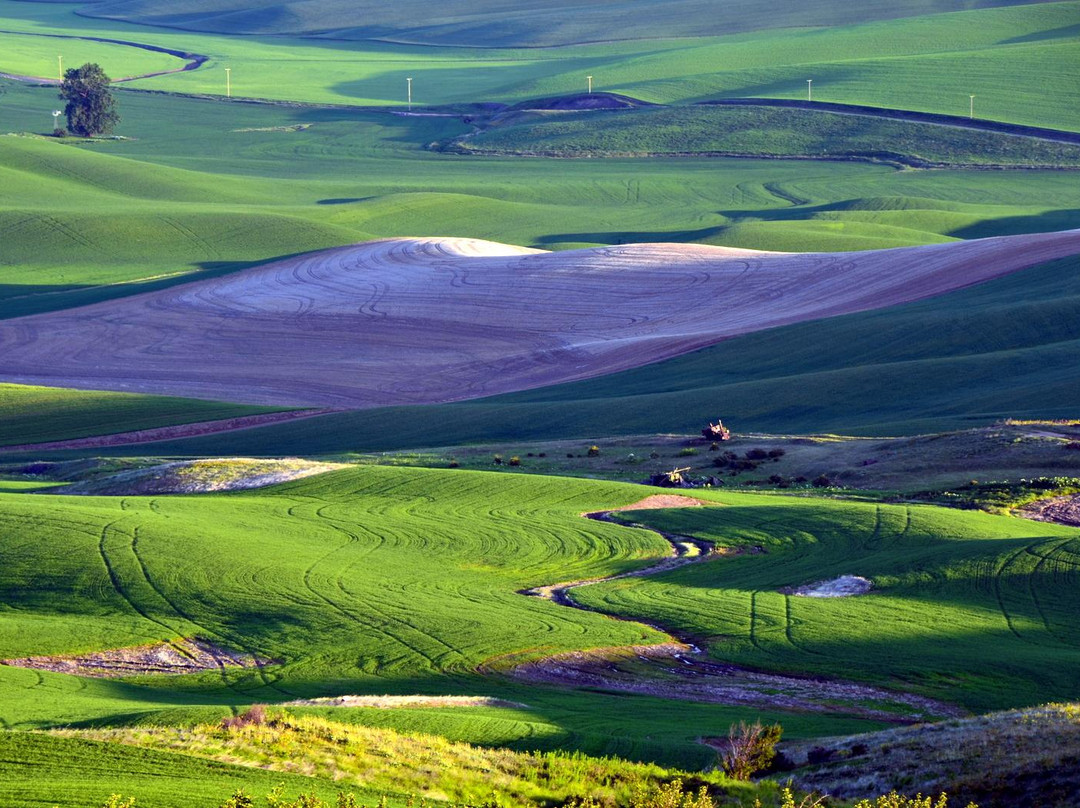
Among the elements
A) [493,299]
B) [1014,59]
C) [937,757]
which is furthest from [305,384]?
[1014,59]

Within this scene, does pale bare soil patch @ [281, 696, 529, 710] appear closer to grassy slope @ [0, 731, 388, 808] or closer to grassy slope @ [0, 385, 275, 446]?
grassy slope @ [0, 731, 388, 808]

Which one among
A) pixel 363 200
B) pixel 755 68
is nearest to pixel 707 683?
pixel 363 200

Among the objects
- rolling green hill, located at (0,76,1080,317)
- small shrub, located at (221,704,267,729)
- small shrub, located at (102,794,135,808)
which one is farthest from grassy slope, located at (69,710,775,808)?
rolling green hill, located at (0,76,1080,317)

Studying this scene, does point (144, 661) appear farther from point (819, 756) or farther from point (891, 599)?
point (891, 599)

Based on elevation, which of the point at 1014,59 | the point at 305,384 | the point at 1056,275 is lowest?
the point at 305,384

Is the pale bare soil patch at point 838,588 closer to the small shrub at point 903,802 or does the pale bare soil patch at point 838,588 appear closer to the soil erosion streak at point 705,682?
the soil erosion streak at point 705,682

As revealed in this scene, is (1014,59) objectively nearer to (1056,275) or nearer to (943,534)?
(1056,275)
